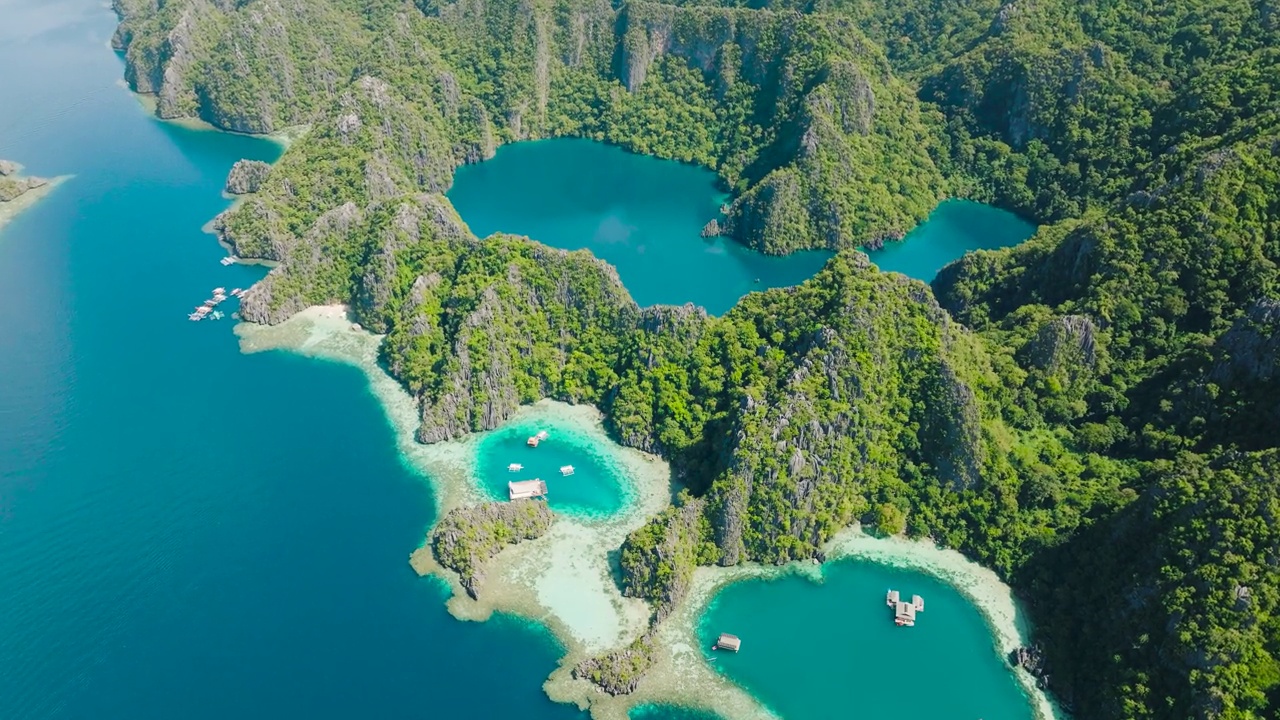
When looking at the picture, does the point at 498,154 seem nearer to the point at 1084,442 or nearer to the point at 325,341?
the point at 325,341

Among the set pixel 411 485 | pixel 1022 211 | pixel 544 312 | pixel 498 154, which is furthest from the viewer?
pixel 498 154

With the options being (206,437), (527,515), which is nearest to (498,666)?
(527,515)

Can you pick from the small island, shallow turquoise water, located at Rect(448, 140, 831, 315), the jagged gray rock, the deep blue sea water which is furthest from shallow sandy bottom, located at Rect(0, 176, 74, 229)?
shallow turquoise water, located at Rect(448, 140, 831, 315)

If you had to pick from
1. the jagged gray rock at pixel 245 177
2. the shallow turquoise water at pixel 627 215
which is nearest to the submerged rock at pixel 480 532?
the shallow turquoise water at pixel 627 215

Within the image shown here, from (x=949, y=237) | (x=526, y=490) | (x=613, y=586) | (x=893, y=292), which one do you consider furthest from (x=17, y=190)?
(x=949, y=237)

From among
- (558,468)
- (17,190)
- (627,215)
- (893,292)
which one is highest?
(627,215)

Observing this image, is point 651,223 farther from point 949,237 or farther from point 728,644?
point 728,644

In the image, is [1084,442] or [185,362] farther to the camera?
[185,362]

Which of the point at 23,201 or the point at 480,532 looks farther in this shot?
the point at 23,201

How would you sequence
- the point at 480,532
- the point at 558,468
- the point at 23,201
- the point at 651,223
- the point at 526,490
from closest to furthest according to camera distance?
the point at 480,532
the point at 526,490
the point at 558,468
the point at 651,223
the point at 23,201
